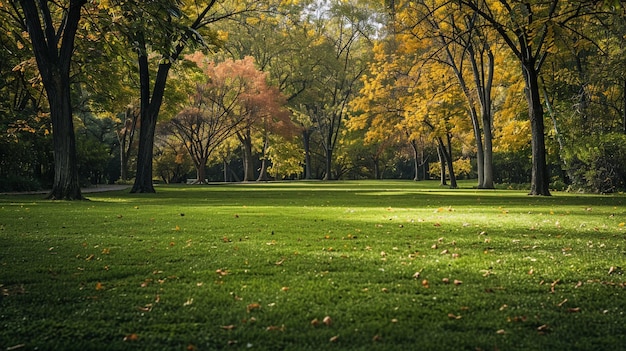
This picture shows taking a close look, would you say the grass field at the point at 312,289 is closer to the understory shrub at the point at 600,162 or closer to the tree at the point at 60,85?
the tree at the point at 60,85

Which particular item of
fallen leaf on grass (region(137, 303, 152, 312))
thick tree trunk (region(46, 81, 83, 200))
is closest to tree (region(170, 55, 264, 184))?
thick tree trunk (region(46, 81, 83, 200))

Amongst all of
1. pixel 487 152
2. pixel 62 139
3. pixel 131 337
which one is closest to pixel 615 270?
pixel 131 337

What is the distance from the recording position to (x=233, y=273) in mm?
4828

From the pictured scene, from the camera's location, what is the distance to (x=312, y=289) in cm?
419

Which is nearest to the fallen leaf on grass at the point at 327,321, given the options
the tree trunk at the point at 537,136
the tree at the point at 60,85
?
the tree at the point at 60,85

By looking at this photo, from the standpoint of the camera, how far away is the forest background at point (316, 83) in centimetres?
1497

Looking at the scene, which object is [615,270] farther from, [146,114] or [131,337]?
[146,114]

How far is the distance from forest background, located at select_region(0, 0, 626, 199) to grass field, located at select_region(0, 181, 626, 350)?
310 centimetres

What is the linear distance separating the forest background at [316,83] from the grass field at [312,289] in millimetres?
3103

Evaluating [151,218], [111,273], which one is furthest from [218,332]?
[151,218]

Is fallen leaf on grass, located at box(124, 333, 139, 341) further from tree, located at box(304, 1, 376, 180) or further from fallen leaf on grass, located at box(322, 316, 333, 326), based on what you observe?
tree, located at box(304, 1, 376, 180)

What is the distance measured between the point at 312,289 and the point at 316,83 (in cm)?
4664

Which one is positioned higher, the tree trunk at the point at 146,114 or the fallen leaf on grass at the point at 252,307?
the tree trunk at the point at 146,114

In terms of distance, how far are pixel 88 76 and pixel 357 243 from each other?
61.7ft
